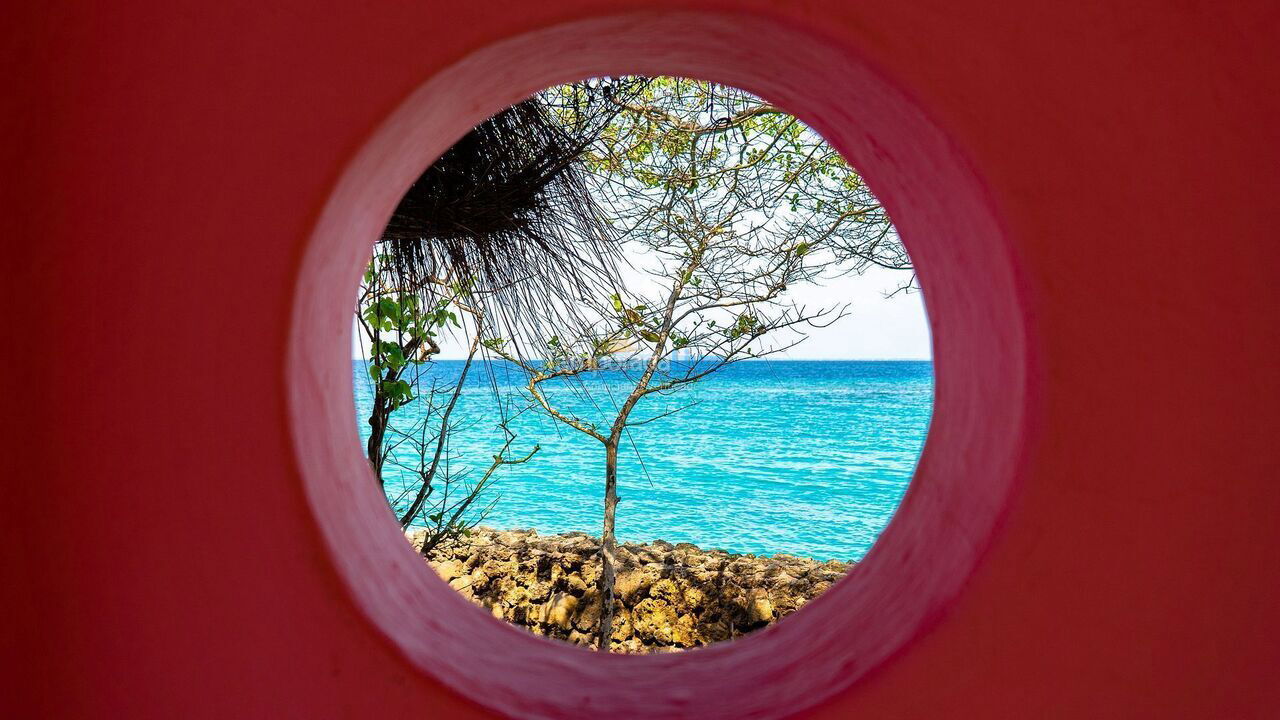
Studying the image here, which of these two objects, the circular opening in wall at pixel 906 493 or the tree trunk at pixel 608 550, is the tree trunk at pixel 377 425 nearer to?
the tree trunk at pixel 608 550

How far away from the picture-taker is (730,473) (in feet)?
56.3

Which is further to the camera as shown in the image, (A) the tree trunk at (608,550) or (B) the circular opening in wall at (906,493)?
(A) the tree trunk at (608,550)

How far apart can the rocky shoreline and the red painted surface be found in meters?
4.91

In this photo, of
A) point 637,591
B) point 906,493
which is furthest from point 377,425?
point 637,591

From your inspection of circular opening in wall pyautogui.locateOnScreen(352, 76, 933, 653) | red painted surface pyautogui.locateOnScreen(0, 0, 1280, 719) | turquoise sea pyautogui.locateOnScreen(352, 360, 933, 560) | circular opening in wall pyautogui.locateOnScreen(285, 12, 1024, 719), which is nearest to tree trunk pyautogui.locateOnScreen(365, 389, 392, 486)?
circular opening in wall pyautogui.locateOnScreen(352, 76, 933, 653)

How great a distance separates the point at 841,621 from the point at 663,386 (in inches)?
135

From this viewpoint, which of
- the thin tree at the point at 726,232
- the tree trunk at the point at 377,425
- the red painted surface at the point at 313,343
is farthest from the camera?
the thin tree at the point at 726,232

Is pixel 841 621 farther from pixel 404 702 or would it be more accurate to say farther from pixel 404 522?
pixel 404 522

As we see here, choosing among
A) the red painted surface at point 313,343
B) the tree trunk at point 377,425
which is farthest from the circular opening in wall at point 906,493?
the tree trunk at point 377,425

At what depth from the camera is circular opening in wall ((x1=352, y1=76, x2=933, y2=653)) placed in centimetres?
269

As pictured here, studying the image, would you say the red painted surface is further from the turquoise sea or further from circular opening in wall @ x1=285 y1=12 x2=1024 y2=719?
the turquoise sea

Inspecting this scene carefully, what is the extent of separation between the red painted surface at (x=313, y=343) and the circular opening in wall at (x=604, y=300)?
48cm

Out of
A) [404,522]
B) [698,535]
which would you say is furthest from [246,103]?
[698,535]

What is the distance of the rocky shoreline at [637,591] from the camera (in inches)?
240
